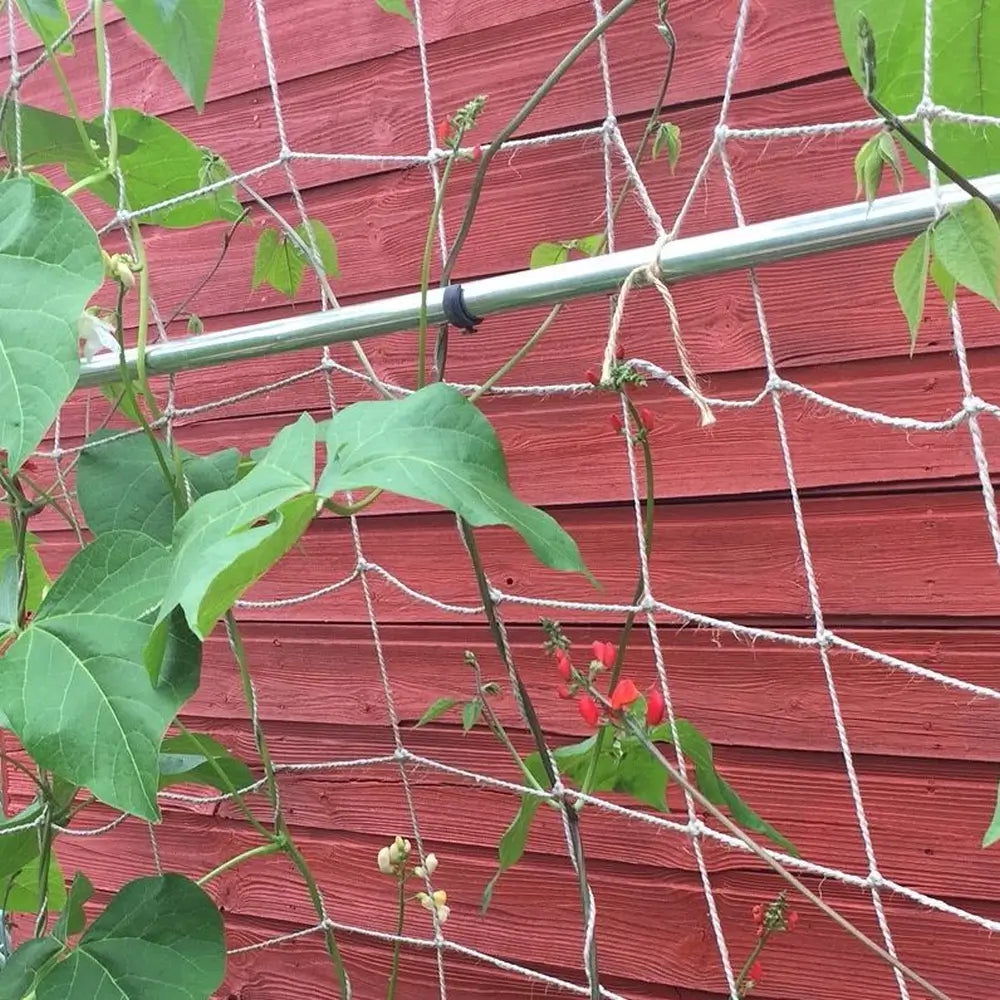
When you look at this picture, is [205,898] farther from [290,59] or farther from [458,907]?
[290,59]

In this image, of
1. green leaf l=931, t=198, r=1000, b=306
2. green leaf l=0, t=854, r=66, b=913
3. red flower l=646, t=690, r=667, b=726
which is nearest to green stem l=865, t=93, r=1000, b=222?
green leaf l=931, t=198, r=1000, b=306

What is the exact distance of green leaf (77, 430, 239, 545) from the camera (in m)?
0.86

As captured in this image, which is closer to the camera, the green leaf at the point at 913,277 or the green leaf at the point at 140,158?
the green leaf at the point at 913,277

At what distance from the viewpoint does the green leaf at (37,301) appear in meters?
0.60

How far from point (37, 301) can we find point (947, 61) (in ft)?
1.89

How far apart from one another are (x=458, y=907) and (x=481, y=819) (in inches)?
5.1

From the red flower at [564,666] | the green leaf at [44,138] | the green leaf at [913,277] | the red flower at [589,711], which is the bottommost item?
the red flower at [589,711]

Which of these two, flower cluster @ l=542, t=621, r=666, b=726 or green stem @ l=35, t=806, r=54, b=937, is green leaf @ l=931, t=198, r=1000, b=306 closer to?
flower cluster @ l=542, t=621, r=666, b=726

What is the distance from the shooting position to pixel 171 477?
0.85 m

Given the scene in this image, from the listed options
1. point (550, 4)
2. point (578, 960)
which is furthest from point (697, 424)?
point (578, 960)

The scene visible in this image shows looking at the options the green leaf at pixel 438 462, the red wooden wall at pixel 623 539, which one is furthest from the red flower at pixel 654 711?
the red wooden wall at pixel 623 539

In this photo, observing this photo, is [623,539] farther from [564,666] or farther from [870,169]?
[870,169]

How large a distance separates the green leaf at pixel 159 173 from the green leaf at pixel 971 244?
737 millimetres

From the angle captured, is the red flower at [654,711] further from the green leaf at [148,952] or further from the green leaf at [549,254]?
the green leaf at [549,254]
